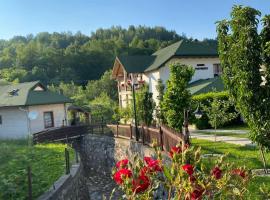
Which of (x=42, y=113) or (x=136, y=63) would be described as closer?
(x=42, y=113)

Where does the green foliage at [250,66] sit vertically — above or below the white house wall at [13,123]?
above

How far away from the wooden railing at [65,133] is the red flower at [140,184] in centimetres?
2442

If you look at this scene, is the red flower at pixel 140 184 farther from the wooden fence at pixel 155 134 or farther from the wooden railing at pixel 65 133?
the wooden railing at pixel 65 133

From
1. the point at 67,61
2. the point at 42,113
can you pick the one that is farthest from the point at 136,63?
the point at 67,61

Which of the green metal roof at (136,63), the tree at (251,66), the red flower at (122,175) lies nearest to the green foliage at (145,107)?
the green metal roof at (136,63)

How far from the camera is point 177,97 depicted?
64.3ft

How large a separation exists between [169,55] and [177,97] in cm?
1824

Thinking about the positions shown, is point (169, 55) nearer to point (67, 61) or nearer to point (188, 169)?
point (188, 169)

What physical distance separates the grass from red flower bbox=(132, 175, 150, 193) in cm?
696

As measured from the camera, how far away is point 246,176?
4.56 metres

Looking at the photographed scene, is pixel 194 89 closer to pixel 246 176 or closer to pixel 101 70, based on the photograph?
pixel 246 176

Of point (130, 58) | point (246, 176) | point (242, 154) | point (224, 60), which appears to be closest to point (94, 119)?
point (130, 58)

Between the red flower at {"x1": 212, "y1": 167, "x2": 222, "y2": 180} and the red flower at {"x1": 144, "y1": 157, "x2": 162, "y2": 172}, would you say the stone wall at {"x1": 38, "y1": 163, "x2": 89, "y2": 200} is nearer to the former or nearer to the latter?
the red flower at {"x1": 144, "y1": 157, "x2": 162, "y2": 172}

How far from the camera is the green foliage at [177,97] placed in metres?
19.5
